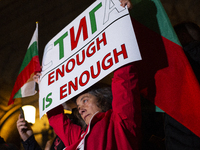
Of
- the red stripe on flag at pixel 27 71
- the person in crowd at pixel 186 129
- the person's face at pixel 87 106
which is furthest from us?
the red stripe on flag at pixel 27 71

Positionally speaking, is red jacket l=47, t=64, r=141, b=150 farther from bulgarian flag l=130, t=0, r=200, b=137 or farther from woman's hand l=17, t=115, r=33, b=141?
woman's hand l=17, t=115, r=33, b=141

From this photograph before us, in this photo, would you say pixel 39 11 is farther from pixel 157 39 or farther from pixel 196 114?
pixel 196 114

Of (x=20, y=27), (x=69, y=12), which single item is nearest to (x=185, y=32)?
(x=69, y=12)

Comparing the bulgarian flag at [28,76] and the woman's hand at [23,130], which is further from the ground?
the bulgarian flag at [28,76]

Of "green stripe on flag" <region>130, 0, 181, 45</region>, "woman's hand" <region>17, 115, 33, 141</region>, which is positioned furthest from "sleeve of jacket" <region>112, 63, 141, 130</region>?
"woman's hand" <region>17, 115, 33, 141</region>

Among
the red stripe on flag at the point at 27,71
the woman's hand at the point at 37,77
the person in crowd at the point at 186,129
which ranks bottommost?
the person in crowd at the point at 186,129

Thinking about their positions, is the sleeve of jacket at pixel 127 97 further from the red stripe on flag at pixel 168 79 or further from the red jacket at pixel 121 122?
the red stripe on flag at pixel 168 79

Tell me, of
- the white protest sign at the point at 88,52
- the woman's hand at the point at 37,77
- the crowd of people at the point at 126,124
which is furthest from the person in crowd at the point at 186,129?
the woman's hand at the point at 37,77

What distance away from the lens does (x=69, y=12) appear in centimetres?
239

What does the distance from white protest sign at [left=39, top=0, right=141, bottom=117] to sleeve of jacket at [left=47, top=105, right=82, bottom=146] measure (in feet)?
0.54

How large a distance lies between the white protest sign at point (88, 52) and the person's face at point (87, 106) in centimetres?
22

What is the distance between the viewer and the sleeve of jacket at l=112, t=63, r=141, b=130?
781mm

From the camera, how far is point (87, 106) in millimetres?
1114

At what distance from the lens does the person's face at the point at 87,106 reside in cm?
109
